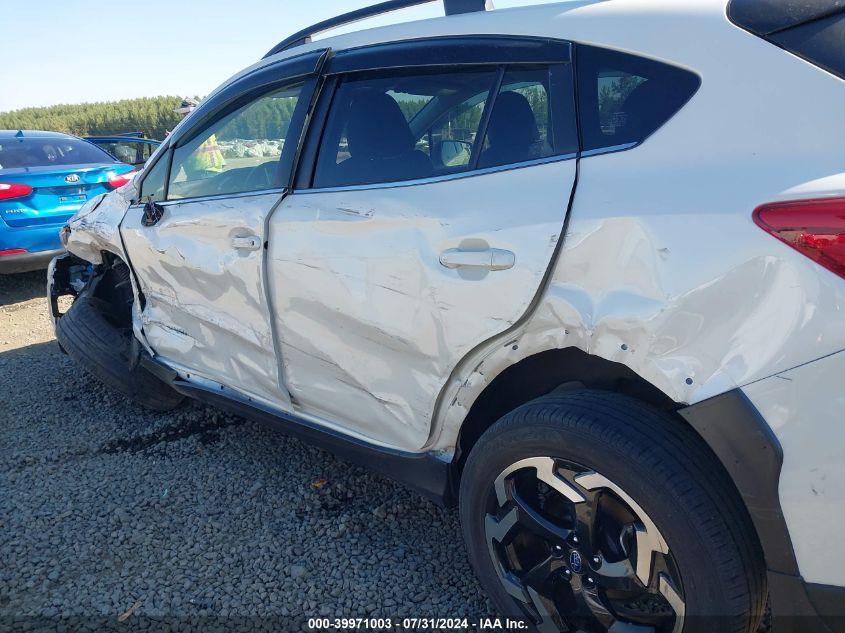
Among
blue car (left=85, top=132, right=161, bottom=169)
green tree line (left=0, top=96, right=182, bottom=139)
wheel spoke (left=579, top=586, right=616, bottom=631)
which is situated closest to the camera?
wheel spoke (left=579, top=586, right=616, bottom=631)

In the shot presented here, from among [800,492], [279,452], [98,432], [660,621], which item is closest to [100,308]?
[98,432]

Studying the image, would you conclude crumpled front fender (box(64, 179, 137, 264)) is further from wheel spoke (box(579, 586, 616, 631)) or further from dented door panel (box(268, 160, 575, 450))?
wheel spoke (box(579, 586, 616, 631))

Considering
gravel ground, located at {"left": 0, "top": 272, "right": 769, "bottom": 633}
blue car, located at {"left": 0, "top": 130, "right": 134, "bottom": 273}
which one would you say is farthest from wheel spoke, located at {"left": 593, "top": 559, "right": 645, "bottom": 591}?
blue car, located at {"left": 0, "top": 130, "right": 134, "bottom": 273}

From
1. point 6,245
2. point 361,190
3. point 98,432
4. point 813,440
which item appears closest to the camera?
point 813,440

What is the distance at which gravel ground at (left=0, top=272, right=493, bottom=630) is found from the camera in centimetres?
220

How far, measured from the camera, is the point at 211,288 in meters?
2.65

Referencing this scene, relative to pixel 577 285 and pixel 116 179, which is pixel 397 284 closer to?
pixel 577 285

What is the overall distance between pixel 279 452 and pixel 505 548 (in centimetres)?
162

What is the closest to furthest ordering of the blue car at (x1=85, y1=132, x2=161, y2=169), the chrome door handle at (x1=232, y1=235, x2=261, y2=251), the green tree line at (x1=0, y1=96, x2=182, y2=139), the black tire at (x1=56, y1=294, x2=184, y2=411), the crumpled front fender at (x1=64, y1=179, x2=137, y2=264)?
the chrome door handle at (x1=232, y1=235, x2=261, y2=251) < the crumpled front fender at (x1=64, y1=179, x2=137, y2=264) < the black tire at (x1=56, y1=294, x2=184, y2=411) < the blue car at (x1=85, y1=132, x2=161, y2=169) < the green tree line at (x1=0, y1=96, x2=182, y2=139)

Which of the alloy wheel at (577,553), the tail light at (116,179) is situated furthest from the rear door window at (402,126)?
the tail light at (116,179)

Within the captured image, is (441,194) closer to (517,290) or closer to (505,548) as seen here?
(517,290)

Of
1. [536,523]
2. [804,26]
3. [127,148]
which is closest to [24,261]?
[127,148]

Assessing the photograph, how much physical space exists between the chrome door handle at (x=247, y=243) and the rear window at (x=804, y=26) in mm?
1688

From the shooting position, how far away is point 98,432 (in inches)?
136
